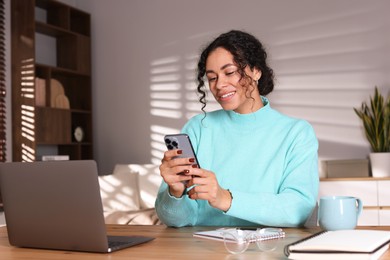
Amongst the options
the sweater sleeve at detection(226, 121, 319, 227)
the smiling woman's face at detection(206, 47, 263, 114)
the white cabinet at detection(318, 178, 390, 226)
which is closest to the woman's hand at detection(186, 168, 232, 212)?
the sweater sleeve at detection(226, 121, 319, 227)

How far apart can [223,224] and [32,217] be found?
75 centimetres

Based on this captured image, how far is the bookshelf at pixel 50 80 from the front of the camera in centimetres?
502

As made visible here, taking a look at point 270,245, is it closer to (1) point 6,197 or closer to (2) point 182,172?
(2) point 182,172

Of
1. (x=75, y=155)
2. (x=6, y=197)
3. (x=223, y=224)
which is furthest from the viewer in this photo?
(x=75, y=155)

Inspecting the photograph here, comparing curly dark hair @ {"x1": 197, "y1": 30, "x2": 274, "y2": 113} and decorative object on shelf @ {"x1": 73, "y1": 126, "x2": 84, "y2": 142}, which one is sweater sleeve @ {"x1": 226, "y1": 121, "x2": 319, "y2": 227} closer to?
curly dark hair @ {"x1": 197, "y1": 30, "x2": 274, "y2": 113}

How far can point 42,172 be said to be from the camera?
4.84 feet

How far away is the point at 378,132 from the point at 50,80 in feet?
9.21

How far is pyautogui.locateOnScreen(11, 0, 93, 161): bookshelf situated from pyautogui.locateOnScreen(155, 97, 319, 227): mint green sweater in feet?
10.2

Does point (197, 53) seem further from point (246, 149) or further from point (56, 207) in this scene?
point (56, 207)

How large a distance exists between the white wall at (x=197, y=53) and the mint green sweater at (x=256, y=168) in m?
3.03

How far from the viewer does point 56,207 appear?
1.47m

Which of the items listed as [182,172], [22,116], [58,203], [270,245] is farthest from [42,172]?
[22,116]

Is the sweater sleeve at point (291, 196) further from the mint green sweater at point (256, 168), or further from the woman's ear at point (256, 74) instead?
the woman's ear at point (256, 74)

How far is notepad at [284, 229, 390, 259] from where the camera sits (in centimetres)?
119
